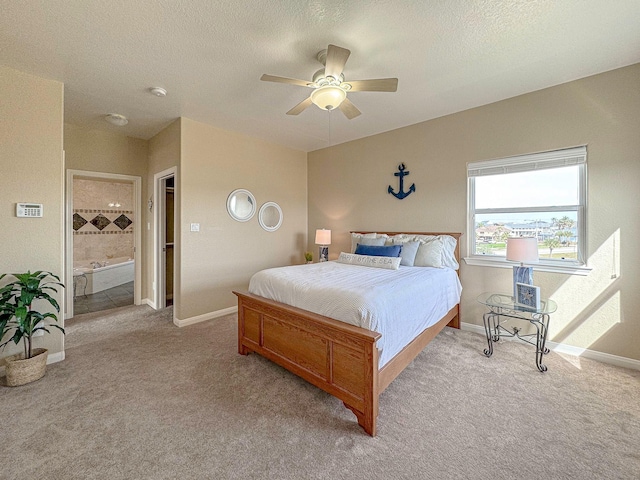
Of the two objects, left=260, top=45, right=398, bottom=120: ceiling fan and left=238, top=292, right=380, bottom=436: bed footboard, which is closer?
left=238, top=292, right=380, bottom=436: bed footboard

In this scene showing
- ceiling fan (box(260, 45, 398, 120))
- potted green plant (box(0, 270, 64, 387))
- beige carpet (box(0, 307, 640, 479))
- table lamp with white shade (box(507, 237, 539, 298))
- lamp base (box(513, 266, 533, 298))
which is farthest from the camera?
lamp base (box(513, 266, 533, 298))

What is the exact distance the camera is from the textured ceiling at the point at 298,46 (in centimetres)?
180

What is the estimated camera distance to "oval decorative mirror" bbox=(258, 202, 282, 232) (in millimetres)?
4504

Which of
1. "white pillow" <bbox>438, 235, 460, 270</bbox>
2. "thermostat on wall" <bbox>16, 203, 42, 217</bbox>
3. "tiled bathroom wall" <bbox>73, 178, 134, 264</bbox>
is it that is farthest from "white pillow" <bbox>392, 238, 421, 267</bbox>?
"tiled bathroom wall" <bbox>73, 178, 134, 264</bbox>

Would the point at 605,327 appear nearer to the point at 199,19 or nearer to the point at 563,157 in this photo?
the point at 563,157

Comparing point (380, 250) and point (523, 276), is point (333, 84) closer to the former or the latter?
point (380, 250)

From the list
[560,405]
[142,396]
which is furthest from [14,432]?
[560,405]

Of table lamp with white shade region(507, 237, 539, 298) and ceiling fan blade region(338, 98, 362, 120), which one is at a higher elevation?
ceiling fan blade region(338, 98, 362, 120)

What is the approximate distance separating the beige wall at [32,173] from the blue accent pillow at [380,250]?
327 cm

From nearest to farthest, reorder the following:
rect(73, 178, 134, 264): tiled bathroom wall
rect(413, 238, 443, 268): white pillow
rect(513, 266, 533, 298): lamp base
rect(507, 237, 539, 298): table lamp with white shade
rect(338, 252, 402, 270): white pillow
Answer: rect(507, 237, 539, 298): table lamp with white shade → rect(513, 266, 533, 298): lamp base → rect(338, 252, 402, 270): white pillow → rect(413, 238, 443, 268): white pillow → rect(73, 178, 134, 264): tiled bathroom wall

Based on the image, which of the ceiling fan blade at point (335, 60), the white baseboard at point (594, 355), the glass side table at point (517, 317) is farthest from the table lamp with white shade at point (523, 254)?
the ceiling fan blade at point (335, 60)

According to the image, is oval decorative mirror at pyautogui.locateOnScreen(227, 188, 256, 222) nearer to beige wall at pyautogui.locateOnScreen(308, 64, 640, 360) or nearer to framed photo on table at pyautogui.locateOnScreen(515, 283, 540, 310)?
beige wall at pyautogui.locateOnScreen(308, 64, 640, 360)

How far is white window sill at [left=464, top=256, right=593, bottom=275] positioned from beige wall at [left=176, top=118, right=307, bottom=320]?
3002 mm

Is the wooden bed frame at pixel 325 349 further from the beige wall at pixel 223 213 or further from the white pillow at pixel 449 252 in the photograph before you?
the beige wall at pixel 223 213
